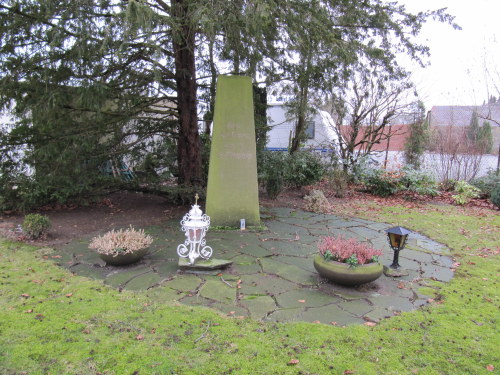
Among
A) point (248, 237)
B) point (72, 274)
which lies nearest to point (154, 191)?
point (248, 237)

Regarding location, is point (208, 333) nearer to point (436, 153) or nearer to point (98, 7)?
point (98, 7)

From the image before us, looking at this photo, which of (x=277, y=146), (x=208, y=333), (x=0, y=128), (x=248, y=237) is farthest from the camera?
(x=277, y=146)

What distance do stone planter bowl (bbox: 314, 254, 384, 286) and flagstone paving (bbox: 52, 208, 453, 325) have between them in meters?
0.13

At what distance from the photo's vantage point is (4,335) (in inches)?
107

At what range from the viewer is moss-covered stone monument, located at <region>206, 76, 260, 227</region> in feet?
20.5

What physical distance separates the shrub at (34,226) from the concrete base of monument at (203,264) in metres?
2.76

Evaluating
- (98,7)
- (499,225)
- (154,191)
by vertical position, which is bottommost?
(499,225)

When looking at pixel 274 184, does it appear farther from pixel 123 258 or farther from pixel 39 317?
pixel 39 317

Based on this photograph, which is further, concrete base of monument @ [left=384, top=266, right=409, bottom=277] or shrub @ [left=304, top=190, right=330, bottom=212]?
shrub @ [left=304, top=190, right=330, bottom=212]

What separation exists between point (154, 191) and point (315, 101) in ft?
15.0

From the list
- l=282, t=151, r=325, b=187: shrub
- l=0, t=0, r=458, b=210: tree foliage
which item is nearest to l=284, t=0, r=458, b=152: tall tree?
l=0, t=0, r=458, b=210: tree foliage

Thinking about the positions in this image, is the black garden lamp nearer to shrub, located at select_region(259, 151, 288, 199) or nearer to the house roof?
shrub, located at select_region(259, 151, 288, 199)

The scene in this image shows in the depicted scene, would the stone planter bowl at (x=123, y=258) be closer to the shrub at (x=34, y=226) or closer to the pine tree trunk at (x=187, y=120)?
A: the shrub at (x=34, y=226)

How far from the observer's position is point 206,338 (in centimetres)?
275
